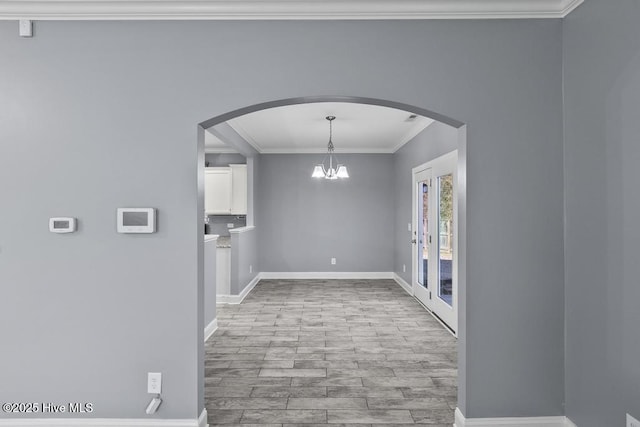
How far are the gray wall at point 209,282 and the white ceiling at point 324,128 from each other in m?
1.72

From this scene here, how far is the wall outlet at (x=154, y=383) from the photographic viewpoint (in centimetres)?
232

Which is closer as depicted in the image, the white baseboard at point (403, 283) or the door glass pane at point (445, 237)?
the door glass pane at point (445, 237)

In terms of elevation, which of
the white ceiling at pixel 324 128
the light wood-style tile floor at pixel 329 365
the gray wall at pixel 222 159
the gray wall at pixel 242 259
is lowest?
the light wood-style tile floor at pixel 329 365

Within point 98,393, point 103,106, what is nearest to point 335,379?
point 98,393

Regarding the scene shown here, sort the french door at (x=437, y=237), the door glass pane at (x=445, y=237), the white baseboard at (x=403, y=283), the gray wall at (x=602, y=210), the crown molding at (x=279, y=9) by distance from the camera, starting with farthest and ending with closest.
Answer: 1. the white baseboard at (x=403, y=283)
2. the door glass pane at (x=445, y=237)
3. the french door at (x=437, y=237)
4. the crown molding at (x=279, y=9)
5. the gray wall at (x=602, y=210)

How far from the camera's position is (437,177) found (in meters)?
4.92

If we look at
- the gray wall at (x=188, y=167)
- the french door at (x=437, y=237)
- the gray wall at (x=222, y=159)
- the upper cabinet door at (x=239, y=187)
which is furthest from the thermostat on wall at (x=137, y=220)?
the gray wall at (x=222, y=159)

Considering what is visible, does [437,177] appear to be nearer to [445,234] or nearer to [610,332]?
[445,234]

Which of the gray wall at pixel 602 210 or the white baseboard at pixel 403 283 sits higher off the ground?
the gray wall at pixel 602 210

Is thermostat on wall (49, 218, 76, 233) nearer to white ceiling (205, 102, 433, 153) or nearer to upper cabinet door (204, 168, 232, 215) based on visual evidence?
white ceiling (205, 102, 433, 153)

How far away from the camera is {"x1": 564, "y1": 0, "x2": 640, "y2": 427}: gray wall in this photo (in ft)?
6.01

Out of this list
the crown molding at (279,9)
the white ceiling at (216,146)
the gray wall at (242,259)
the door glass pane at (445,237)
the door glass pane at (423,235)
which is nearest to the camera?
the crown molding at (279,9)

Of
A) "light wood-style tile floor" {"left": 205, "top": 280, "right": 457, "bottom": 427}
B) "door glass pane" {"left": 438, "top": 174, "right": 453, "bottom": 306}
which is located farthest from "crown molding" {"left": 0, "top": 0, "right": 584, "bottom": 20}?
"light wood-style tile floor" {"left": 205, "top": 280, "right": 457, "bottom": 427}

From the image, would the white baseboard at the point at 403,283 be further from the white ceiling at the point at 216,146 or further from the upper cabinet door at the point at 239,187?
the white ceiling at the point at 216,146
